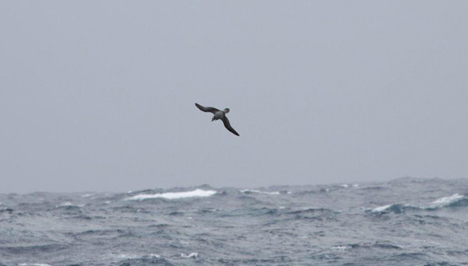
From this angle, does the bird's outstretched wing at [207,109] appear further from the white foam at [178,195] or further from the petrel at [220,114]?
the white foam at [178,195]

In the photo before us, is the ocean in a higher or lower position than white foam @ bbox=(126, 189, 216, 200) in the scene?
lower

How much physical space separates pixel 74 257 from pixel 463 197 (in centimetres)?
2883

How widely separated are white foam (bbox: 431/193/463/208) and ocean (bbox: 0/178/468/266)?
10cm

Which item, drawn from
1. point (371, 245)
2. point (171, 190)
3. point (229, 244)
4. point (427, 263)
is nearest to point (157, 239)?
point (229, 244)

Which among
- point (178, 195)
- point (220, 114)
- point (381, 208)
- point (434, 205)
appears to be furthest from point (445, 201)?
point (220, 114)

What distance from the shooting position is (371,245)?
3369 cm

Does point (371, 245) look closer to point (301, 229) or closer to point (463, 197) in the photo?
point (301, 229)

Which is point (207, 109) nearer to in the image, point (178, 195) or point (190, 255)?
point (190, 255)

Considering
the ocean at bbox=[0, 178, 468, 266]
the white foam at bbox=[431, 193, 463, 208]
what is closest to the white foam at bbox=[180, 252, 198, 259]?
the ocean at bbox=[0, 178, 468, 266]

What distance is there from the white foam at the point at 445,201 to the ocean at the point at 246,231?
0.34 feet

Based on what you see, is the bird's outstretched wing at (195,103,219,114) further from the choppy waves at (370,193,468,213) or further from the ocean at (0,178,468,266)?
the choppy waves at (370,193,468,213)

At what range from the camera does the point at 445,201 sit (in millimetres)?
49781

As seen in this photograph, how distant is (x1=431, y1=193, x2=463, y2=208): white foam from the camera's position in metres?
48.4

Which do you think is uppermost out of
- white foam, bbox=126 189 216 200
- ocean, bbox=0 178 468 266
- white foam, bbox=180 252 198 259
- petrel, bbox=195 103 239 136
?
petrel, bbox=195 103 239 136
